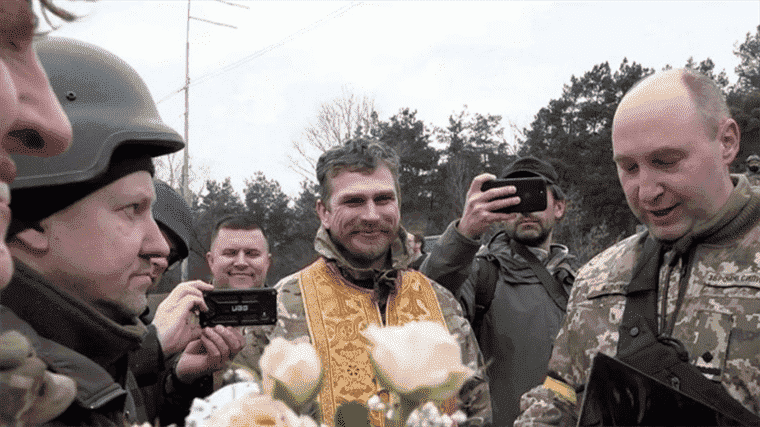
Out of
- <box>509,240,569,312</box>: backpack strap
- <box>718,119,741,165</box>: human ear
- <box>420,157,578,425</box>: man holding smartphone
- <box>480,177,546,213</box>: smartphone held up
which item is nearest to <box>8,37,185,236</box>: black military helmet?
<box>718,119,741,165</box>: human ear

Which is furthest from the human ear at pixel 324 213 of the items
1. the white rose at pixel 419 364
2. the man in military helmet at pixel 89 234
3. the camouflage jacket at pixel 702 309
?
the white rose at pixel 419 364

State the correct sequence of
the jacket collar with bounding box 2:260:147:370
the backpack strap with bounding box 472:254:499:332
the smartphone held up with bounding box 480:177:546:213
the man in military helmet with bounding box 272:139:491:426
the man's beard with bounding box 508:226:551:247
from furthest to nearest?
the man's beard with bounding box 508:226:551:247
the backpack strap with bounding box 472:254:499:332
the smartphone held up with bounding box 480:177:546:213
the man in military helmet with bounding box 272:139:491:426
the jacket collar with bounding box 2:260:147:370

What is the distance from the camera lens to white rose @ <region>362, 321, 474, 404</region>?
0.85 m

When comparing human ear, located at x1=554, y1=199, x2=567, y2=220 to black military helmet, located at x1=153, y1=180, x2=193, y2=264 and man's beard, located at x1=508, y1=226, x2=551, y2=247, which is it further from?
black military helmet, located at x1=153, y1=180, x2=193, y2=264

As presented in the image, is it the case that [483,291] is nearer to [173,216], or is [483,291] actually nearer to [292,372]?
[173,216]

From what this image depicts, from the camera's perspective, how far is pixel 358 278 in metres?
2.88

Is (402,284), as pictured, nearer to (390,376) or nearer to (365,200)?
(365,200)

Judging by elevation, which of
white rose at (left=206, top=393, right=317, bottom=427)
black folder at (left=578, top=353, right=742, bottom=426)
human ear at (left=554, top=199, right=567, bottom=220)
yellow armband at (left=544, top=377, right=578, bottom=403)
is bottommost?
yellow armband at (left=544, top=377, right=578, bottom=403)

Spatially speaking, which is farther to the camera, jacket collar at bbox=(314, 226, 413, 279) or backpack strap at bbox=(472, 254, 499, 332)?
backpack strap at bbox=(472, 254, 499, 332)

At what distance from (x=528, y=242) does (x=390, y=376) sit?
3.79 m

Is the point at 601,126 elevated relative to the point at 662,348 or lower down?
elevated

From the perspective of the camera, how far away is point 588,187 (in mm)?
28422

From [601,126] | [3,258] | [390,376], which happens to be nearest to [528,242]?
[390,376]

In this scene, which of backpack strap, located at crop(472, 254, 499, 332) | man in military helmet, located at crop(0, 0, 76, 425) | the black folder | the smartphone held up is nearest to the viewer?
man in military helmet, located at crop(0, 0, 76, 425)
